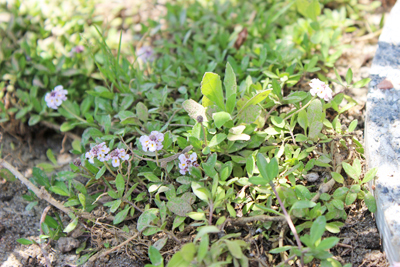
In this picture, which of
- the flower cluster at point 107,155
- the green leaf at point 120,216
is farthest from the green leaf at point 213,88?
the green leaf at point 120,216

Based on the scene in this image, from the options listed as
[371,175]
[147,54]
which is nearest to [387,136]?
[371,175]

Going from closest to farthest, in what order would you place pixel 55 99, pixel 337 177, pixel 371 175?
pixel 371 175 → pixel 337 177 → pixel 55 99

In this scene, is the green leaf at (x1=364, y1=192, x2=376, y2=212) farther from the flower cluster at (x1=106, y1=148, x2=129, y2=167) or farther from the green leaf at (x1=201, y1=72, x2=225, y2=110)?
the flower cluster at (x1=106, y1=148, x2=129, y2=167)

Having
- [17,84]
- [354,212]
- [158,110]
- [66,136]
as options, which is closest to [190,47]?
[158,110]

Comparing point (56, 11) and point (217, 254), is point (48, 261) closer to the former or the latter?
point (217, 254)

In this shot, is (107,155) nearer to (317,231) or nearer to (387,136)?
(317,231)

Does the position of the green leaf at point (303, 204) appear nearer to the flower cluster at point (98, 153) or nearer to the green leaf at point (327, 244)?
the green leaf at point (327, 244)

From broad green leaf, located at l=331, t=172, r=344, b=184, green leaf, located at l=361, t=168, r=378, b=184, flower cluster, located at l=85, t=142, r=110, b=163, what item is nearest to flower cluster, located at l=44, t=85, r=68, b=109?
flower cluster, located at l=85, t=142, r=110, b=163
